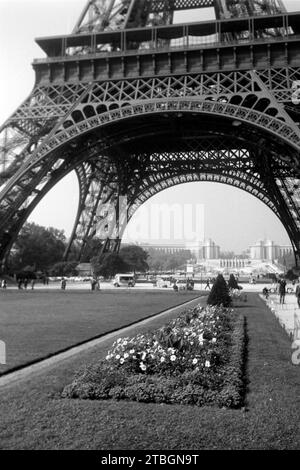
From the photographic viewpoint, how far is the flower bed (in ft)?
25.4

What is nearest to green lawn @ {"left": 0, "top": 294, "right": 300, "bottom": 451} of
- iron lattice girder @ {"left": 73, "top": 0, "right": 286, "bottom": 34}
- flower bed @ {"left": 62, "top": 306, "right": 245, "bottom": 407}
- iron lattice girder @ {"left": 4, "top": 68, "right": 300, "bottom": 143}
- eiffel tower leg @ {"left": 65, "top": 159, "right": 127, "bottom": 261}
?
flower bed @ {"left": 62, "top": 306, "right": 245, "bottom": 407}

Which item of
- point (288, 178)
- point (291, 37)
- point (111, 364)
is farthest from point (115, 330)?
point (288, 178)

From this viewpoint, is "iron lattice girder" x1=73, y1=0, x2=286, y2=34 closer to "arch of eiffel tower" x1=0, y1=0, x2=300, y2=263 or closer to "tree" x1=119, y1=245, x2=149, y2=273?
"arch of eiffel tower" x1=0, y1=0, x2=300, y2=263

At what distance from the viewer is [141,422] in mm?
6617

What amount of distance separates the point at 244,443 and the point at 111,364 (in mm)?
3767

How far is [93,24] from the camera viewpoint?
123 ft

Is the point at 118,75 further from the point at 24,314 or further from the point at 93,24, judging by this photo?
the point at 24,314

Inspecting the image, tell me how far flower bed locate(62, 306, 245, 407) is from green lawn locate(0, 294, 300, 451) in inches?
11.9

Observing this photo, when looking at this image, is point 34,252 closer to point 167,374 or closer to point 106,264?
point 106,264

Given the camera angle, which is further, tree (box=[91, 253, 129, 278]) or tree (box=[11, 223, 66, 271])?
tree (box=[11, 223, 66, 271])

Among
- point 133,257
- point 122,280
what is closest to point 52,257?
point 133,257

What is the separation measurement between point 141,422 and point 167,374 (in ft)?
7.51

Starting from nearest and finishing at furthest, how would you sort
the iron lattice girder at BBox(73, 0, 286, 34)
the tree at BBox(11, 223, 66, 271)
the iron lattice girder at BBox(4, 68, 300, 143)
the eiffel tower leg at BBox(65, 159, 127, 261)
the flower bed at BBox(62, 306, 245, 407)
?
the flower bed at BBox(62, 306, 245, 407) < the iron lattice girder at BBox(4, 68, 300, 143) < the iron lattice girder at BBox(73, 0, 286, 34) < the eiffel tower leg at BBox(65, 159, 127, 261) < the tree at BBox(11, 223, 66, 271)

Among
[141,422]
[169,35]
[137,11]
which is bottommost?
[141,422]
